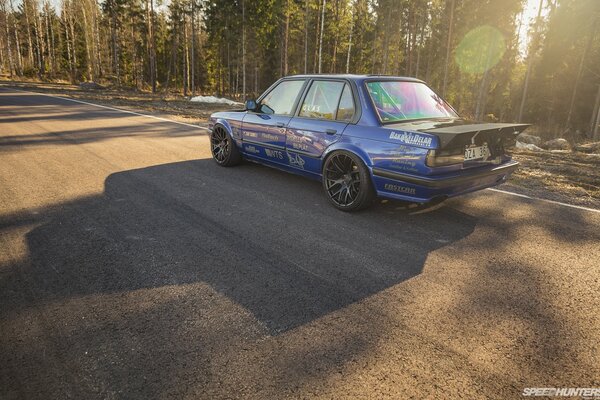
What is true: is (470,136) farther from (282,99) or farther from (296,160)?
(282,99)

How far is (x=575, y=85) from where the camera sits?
29359mm

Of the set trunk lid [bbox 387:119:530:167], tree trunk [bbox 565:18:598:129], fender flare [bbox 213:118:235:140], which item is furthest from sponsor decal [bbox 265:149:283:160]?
→ tree trunk [bbox 565:18:598:129]

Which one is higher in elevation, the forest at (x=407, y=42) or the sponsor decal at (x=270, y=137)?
the forest at (x=407, y=42)

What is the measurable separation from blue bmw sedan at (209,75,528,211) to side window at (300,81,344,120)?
0.01m

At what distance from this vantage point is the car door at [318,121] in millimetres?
4555

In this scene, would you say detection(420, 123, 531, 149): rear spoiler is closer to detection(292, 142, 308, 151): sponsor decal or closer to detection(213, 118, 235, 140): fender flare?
detection(292, 142, 308, 151): sponsor decal

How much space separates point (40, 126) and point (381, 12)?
34.5 m

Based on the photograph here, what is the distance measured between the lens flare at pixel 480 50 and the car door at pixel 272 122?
80.1ft

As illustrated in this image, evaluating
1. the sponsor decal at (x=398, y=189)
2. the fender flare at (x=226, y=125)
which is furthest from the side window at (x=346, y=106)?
the fender flare at (x=226, y=125)

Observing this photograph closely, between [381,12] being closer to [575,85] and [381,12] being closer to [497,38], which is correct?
[497,38]

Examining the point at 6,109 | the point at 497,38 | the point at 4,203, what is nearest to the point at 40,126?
the point at 6,109

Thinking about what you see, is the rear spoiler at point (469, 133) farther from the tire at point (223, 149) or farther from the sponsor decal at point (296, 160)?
the tire at point (223, 149)

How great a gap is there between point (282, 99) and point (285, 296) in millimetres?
3613

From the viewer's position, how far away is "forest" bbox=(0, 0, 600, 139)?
1130 inches
